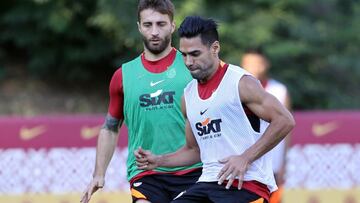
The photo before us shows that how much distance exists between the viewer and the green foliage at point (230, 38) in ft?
63.1

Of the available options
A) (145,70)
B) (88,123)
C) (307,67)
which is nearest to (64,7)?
(307,67)

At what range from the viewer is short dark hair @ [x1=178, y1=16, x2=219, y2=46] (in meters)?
6.39

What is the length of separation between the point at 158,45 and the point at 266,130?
1.30 m

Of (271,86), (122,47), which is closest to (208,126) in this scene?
(271,86)

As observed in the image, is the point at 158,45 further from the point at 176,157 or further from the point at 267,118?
the point at 267,118

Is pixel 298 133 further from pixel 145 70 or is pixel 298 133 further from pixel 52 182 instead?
pixel 145 70

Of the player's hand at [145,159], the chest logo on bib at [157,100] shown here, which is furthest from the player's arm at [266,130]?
the chest logo on bib at [157,100]

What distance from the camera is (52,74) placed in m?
22.3

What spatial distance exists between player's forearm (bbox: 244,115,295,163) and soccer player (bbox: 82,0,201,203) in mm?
926

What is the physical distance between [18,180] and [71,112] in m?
10.1

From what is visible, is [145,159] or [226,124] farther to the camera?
[145,159]

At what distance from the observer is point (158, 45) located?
722cm

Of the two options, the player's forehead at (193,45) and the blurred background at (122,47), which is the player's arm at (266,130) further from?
the blurred background at (122,47)

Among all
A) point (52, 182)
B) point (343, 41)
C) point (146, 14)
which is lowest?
point (52, 182)
